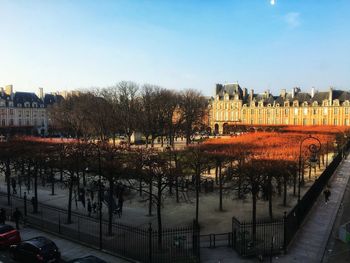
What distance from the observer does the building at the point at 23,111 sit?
317ft

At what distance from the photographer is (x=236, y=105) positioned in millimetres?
105375

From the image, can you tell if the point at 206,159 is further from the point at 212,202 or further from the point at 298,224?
the point at 298,224

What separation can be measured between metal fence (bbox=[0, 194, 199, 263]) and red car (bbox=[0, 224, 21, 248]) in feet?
7.63

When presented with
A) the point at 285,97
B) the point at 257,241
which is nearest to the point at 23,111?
the point at 285,97

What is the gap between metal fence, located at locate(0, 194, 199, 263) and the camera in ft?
53.4

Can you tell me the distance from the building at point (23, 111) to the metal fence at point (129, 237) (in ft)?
259

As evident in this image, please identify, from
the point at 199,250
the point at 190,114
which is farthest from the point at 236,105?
the point at 199,250

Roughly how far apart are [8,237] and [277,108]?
90618 mm

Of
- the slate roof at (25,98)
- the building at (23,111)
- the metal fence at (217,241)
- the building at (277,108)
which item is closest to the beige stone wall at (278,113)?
the building at (277,108)

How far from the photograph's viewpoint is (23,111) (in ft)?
336

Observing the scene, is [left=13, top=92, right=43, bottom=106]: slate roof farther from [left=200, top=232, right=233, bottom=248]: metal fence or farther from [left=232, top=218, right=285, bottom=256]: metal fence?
[left=232, top=218, right=285, bottom=256]: metal fence

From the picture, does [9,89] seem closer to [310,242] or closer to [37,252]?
[37,252]

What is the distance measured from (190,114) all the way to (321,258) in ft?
179

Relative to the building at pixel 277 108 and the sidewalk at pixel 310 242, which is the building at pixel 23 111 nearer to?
the building at pixel 277 108
